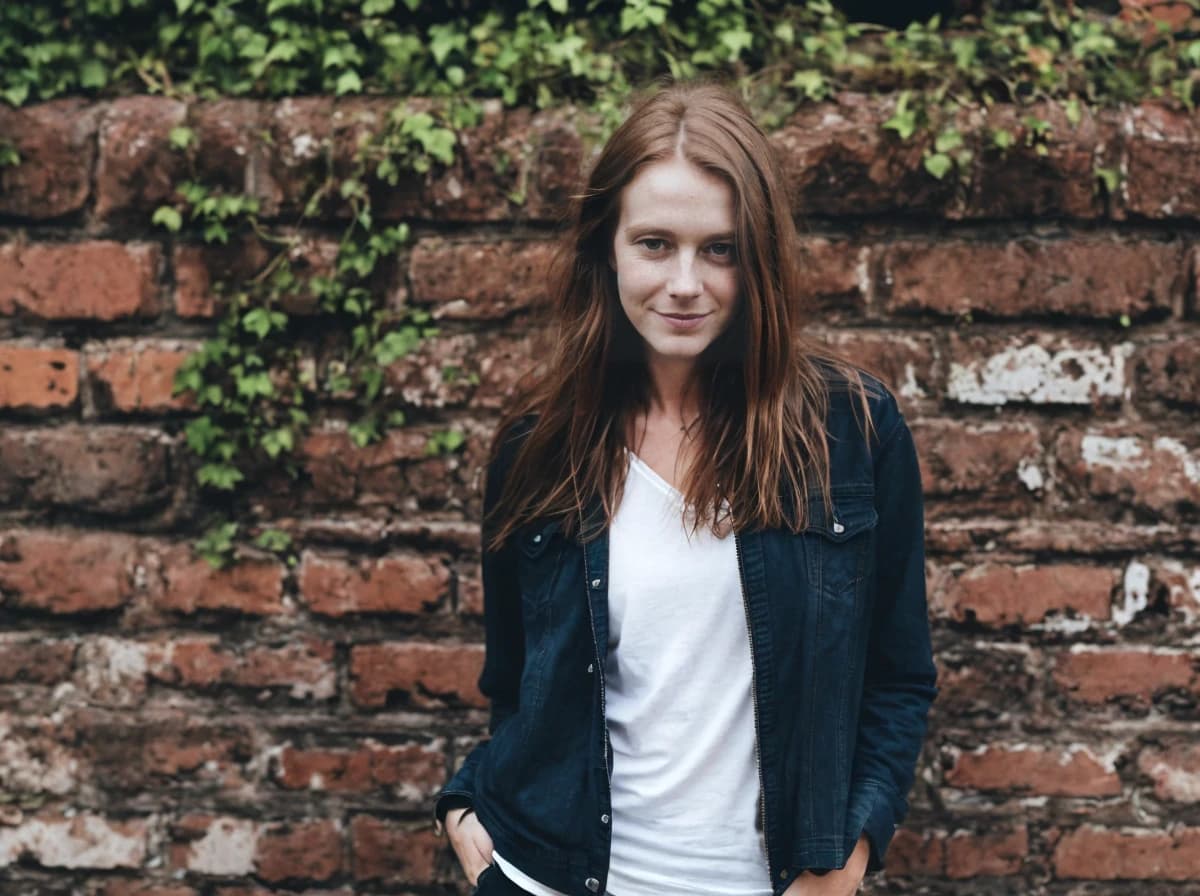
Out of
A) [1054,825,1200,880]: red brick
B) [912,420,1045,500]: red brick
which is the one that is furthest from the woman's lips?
[1054,825,1200,880]: red brick

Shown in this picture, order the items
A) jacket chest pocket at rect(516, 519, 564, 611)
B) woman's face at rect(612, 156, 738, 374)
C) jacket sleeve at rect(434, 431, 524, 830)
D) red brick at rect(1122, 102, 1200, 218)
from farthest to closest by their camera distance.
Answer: red brick at rect(1122, 102, 1200, 218)
jacket sleeve at rect(434, 431, 524, 830)
jacket chest pocket at rect(516, 519, 564, 611)
woman's face at rect(612, 156, 738, 374)

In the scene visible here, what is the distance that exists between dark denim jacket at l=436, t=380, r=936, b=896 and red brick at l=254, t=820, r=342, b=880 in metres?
0.61

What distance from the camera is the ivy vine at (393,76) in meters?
2.01

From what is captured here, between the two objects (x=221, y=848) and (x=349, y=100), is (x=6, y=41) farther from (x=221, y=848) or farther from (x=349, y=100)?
(x=221, y=848)

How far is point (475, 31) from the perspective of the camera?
6.72ft

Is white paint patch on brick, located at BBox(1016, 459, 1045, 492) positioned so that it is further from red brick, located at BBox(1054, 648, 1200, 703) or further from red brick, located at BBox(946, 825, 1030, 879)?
red brick, located at BBox(946, 825, 1030, 879)

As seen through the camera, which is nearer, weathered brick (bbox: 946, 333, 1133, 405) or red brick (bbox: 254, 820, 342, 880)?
weathered brick (bbox: 946, 333, 1133, 405)

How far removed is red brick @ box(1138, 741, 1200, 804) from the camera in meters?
2.04

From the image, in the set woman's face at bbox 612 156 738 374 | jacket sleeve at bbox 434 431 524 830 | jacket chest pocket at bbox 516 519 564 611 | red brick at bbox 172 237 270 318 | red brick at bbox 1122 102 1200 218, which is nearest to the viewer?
woman's face at bbox 612 156 738 374

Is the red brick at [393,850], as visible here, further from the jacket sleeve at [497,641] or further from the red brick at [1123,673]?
the red brick at [1123,673]

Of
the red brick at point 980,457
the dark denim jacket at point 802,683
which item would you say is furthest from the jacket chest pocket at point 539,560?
the red brick at point 980,457

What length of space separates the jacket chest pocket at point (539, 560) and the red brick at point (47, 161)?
1072 millimetres

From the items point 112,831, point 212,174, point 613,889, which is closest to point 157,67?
point 212,174

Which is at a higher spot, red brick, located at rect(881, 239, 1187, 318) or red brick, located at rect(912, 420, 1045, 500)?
red brick, located at rect(881, 239, 1187, 318)
